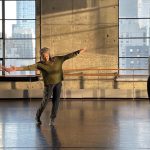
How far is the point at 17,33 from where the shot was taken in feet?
66.2

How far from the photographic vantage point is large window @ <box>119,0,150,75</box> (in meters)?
19.9

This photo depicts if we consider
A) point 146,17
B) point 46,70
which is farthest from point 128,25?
point 46,70

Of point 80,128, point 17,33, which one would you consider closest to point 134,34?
point 17,33

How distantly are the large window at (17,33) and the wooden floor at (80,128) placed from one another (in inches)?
165

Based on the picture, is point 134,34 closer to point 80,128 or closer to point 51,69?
point 51,69

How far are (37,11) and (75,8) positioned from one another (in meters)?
1.49

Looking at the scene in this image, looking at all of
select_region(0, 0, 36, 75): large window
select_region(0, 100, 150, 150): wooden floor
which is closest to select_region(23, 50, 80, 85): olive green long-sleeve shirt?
select_region(0, 100, 150, 150): wooden floor

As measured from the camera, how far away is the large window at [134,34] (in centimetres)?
1991

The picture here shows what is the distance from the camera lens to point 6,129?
34.5 ft

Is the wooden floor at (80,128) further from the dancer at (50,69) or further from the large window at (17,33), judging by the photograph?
the large window at (17,33)

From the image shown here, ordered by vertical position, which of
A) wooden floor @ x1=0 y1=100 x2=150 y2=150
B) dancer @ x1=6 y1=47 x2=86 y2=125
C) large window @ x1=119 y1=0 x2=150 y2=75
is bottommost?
wooden floor @ x1=0 y1=100 x2=150 y2=150

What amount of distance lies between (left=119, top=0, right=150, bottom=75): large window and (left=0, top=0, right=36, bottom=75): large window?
3.62 meters

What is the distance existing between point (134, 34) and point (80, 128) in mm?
10058

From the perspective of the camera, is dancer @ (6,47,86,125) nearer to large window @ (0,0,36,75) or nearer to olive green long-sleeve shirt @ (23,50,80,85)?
olive green long-sleeve shirt @ (23,50,80,85)
